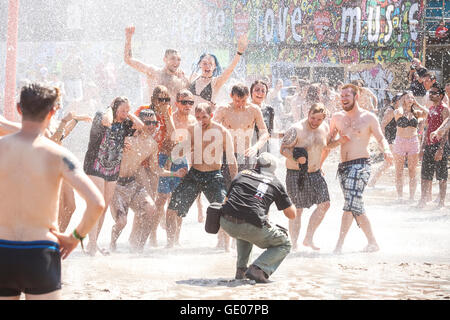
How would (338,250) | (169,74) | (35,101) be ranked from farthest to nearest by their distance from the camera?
(169,74) → (338,250) → (35,101)

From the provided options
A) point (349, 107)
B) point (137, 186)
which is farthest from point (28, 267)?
point (349, 107)

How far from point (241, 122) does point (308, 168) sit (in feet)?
2.99

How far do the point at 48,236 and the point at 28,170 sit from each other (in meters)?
0.35

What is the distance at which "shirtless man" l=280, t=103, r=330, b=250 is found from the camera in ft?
26.2

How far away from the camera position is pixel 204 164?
25.5ft

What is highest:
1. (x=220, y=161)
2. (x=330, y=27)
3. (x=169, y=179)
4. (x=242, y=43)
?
(x=330, y=27)

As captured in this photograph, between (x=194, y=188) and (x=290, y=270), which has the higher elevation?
(x=194, y=188)

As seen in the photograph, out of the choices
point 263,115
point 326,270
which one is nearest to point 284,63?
point 263,115

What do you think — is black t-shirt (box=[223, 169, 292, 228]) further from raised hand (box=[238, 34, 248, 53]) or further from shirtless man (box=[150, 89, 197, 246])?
raised hand (box=[238, 34, 248, 53])

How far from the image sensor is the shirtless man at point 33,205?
3625 millimetres

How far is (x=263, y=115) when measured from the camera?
8758 millimetres

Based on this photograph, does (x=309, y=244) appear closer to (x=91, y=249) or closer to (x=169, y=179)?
(x=169, y=179)

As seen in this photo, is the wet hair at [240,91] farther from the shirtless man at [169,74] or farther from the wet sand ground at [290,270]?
the wet sand ground at [290,270]
